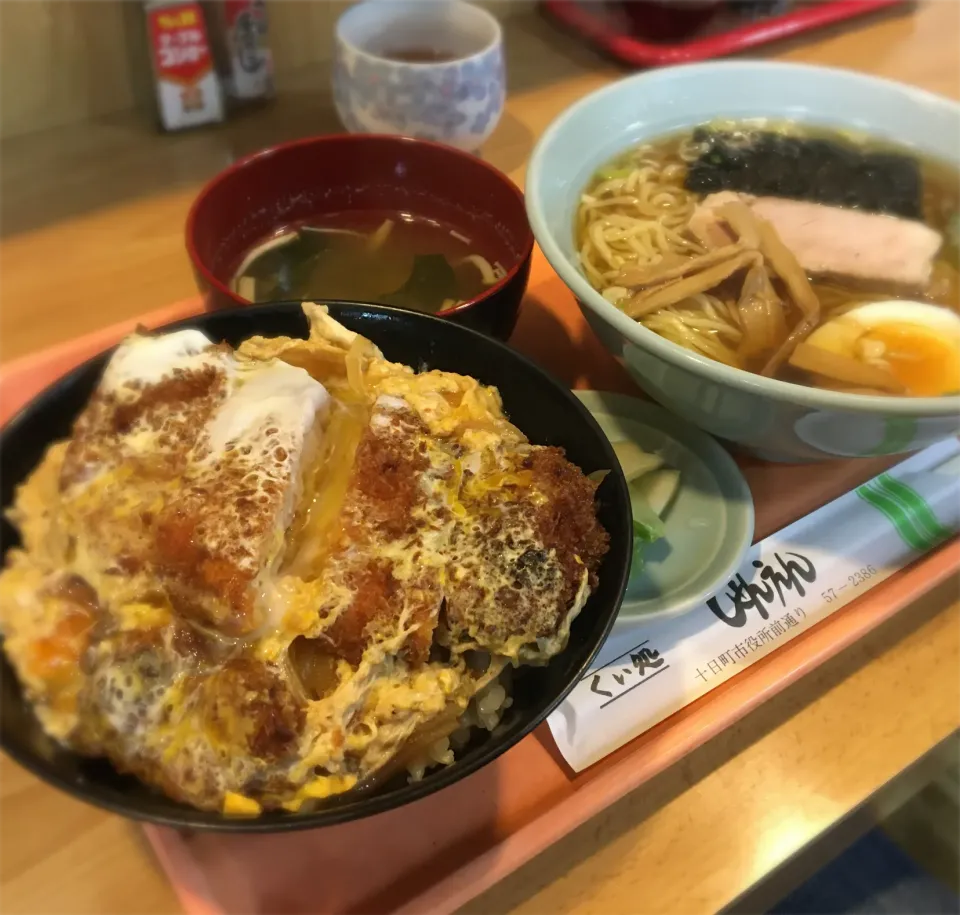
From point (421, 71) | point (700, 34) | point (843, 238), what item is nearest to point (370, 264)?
point (421, 71)

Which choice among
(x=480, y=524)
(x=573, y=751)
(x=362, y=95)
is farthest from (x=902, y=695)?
(x=362, y=95)

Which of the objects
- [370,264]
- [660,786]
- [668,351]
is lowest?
[660,786]

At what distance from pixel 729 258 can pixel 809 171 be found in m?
0.25

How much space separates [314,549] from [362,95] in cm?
90

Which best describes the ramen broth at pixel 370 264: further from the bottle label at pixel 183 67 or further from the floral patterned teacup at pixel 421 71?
the bottle label at pixel 183 67

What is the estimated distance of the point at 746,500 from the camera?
0.90 meters

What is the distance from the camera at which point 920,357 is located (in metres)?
0.96

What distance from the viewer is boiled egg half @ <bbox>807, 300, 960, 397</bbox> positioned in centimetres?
94

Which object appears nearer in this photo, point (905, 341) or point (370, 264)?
point (905, 341)

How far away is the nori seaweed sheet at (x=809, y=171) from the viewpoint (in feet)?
3.71

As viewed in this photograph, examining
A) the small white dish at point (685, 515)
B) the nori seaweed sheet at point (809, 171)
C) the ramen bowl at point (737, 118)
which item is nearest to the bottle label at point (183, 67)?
the ramen bowl at point (737, 118)

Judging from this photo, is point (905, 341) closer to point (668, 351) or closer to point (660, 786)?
point (668, 351)

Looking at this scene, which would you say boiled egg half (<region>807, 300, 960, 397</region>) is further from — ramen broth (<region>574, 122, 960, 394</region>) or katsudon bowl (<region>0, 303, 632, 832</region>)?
katsudon bowl (<region>0, 303, 632, 832</region>)

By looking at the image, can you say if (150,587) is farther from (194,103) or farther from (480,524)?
(194,103)
